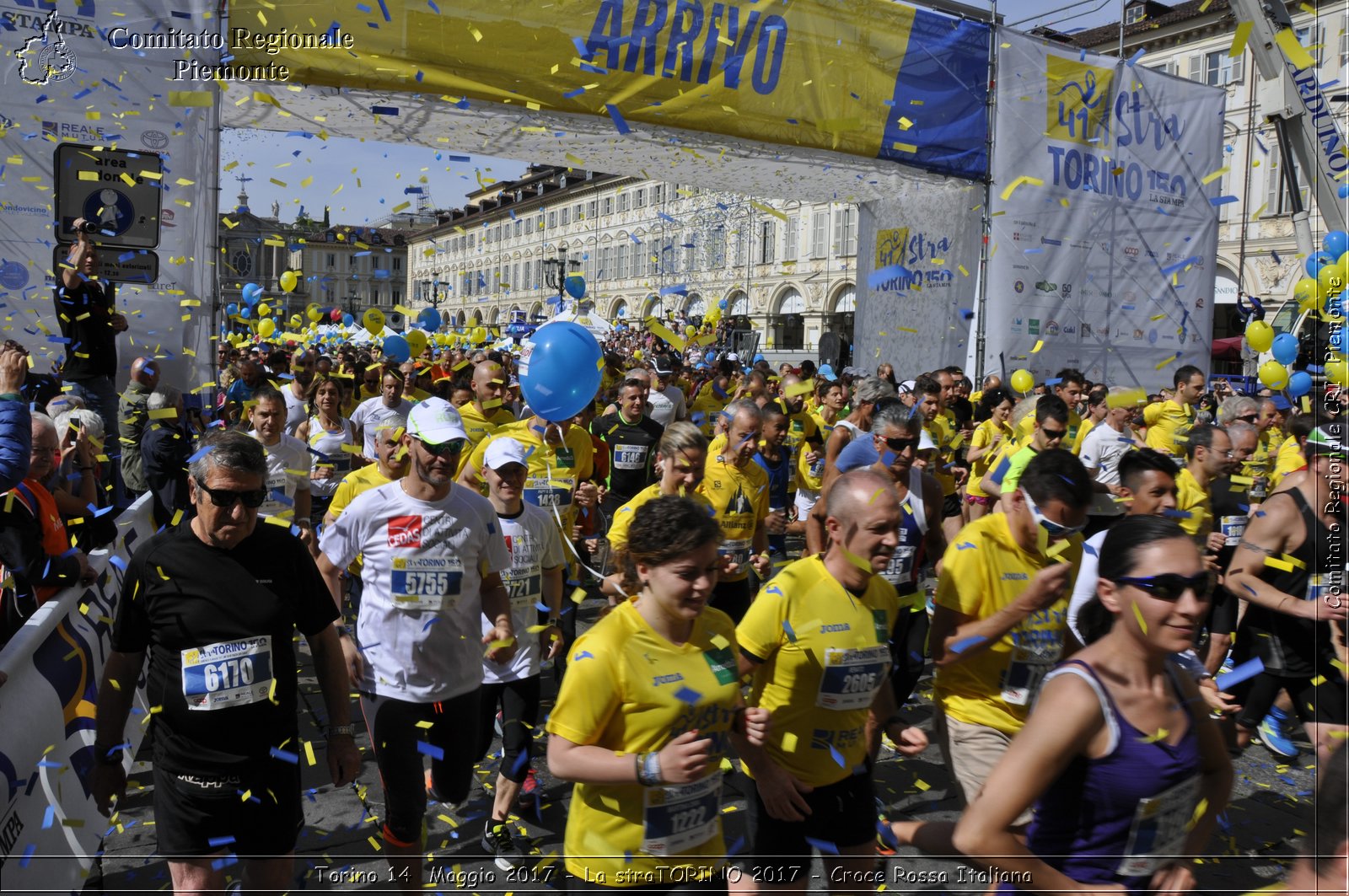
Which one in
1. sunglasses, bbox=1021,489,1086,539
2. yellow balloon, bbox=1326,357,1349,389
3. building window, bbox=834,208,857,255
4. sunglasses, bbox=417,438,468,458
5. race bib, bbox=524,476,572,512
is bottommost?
→ race bib, bbox=524,476,572,512

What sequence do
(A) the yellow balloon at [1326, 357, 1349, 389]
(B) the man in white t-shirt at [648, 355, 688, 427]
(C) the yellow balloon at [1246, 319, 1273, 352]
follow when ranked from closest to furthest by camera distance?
(A) the yellow balloon at [1326, 357, 1349, 389]
(C) the yellow balloon at [1246, 319, 1273, 352]
(B) the man in white t-shirt at [648, 355, 688, 427]

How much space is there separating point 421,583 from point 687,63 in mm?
9593

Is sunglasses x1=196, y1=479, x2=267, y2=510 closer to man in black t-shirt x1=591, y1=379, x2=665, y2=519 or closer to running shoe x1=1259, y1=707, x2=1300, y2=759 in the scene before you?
man in black t-shirt x1=591, y1=379, x2=665, y2=519

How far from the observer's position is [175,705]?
2992 mm

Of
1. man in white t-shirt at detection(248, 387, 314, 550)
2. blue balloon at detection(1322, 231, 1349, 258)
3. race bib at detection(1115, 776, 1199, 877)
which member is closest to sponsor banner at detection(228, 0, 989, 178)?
man in white t-shirt at detection(248, 387, 314, 550)

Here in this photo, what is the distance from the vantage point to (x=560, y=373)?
19.4 ft

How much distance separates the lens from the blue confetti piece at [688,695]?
2.66 metres

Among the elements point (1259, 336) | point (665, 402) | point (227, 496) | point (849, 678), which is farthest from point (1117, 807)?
point (1259, 336)

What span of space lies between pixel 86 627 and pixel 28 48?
627 centimetres

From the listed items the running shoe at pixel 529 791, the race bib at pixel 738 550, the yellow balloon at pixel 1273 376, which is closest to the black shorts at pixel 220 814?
the running shoe at pixel 529 791

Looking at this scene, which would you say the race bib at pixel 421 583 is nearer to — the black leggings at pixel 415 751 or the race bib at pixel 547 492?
the black leggings at pixel 415 751

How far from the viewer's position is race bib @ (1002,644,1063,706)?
3531mm

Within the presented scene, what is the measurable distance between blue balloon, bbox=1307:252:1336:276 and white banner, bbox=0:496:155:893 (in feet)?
32.9

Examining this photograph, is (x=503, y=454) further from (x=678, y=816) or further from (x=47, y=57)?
(x=47, y=57)
